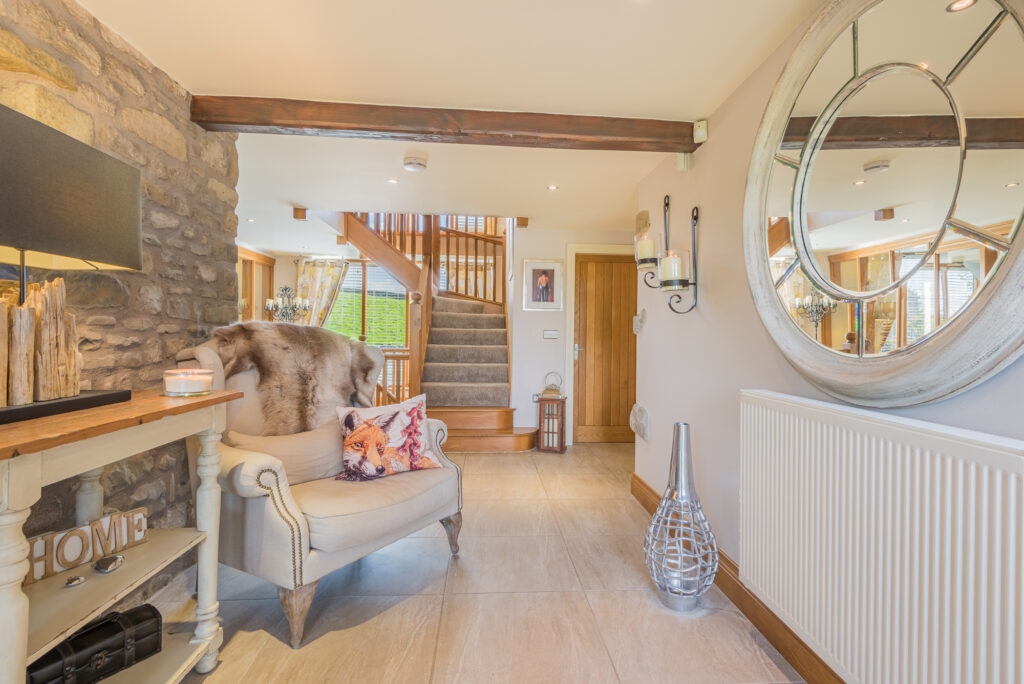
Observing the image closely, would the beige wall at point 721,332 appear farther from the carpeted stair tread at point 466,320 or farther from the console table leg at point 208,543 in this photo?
the carpeted stair tread at point 466,320

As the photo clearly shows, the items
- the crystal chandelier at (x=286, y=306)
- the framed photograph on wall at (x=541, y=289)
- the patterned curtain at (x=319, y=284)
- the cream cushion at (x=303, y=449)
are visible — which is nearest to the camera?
the cream cushion at (x=303, y=449)

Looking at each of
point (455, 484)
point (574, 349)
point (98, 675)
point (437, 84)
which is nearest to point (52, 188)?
point (98, 675)

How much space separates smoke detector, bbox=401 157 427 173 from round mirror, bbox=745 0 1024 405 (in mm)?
1881

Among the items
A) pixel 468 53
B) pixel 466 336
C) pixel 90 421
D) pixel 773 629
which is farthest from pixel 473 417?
pixel 90 421

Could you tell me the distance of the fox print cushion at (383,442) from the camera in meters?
2.03

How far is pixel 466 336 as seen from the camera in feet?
17.6

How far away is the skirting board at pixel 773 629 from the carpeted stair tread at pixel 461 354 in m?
3.41

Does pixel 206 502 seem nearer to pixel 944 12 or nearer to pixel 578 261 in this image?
pixel 944 12

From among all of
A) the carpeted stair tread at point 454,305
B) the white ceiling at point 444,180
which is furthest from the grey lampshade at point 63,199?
the carpeted stair tread at point 454,305

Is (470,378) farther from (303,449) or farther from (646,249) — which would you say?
(303,449)

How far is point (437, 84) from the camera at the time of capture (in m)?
2.01

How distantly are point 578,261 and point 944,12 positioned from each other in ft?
12.0

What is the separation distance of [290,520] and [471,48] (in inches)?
71.4

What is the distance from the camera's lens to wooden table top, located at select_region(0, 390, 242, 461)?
33.6 inches
